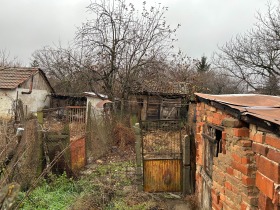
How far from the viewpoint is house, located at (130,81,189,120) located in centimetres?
1782

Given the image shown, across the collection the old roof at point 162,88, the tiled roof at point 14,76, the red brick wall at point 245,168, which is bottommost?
the red brick wall at point 245,168

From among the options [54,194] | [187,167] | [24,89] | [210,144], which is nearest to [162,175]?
[187,167]

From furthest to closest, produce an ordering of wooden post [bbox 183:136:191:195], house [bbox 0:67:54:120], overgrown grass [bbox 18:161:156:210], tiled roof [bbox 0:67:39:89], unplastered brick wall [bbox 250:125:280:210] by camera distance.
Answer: tiled roof [bbox 0:67:39:89]
house [bbox 0:67:54:120]
wooden post [bbox 183:136:191:195]
overgrown grass [bbox 18:161:156:210]
unplastered brick wall [bbox 250:125:280:210]

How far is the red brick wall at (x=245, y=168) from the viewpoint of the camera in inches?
109

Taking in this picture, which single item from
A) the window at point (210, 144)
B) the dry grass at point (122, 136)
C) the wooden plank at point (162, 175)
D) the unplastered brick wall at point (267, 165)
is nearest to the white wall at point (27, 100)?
the dry grass at point (122, 136)

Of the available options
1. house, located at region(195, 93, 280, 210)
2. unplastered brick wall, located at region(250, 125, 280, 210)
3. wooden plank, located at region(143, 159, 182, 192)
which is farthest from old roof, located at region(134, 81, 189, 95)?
unplastered brick wall, located at region(250, 125, 280, 210)

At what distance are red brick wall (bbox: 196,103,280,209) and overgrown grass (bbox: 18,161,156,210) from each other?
233 cm

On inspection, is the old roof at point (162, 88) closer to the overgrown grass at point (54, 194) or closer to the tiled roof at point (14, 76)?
the tiled roof at point (14, 76)

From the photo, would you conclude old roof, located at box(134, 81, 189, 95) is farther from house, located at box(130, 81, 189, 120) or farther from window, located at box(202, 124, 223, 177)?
window, located at box(202, 124, 223, 177)

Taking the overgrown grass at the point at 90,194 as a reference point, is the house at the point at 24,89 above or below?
above

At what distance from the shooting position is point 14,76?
68.0ft

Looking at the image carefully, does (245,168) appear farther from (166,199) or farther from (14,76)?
(14,76)

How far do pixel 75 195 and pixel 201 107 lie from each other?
11.8 ft

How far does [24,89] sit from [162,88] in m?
10.4
